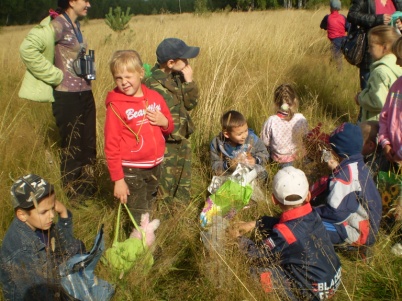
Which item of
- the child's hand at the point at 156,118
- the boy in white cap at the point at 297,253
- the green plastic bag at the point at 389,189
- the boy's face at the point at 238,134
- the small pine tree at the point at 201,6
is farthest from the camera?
the small pine tree at the point at 201,6

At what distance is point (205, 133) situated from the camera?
427 cm

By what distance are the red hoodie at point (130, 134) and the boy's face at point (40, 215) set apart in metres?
0.57

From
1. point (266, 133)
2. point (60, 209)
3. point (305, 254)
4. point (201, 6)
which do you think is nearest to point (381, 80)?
point (266, 133)

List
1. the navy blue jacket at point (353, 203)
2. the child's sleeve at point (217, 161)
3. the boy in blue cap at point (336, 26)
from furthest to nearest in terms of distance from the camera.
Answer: the boy in blue cap at point (336, 26) → the child's sleeve at point (217, 161) → the navy blue jacket at point (353, 203)

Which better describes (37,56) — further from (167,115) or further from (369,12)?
(369,12)

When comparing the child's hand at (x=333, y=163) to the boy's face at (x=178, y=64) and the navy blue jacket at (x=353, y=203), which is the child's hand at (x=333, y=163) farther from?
the boy's face at (x=178, y=64)

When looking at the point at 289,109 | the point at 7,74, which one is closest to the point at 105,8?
the point at 7,74

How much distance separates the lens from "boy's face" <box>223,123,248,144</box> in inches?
135

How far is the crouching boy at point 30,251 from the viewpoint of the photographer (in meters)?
2.00

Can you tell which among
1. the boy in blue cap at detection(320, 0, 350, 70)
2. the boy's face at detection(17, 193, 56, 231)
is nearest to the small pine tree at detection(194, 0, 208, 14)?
the boy in blue cap at detection(320, 0, 350, 70)

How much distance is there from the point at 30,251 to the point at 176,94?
1573 mm

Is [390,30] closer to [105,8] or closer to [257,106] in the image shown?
[257,106]

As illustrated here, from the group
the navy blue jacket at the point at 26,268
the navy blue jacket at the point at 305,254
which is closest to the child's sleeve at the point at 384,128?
the navy blue jacket at the point at 305,254

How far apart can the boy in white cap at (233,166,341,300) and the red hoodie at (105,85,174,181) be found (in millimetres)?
908
